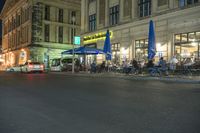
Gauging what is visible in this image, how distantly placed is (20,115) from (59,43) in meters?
54.6

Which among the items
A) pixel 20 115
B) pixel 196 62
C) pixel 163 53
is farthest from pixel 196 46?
pixel 20 115

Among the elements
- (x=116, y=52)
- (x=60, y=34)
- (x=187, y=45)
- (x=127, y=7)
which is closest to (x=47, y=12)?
(x=60, y=34)

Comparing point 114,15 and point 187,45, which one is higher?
point 114,15

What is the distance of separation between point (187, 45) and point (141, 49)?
6298 mm

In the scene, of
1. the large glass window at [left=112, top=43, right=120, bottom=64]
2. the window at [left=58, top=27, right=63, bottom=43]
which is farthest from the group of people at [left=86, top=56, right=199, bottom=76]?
the window at [left=58, top=27, right=63, bottom=43]

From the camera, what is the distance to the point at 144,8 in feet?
103

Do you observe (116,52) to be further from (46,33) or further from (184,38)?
(46,33)

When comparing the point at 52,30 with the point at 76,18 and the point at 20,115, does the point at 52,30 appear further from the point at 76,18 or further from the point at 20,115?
the point at 20,115

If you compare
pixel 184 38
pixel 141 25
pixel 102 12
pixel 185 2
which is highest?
pixel 102 12

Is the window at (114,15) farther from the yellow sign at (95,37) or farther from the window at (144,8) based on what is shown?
the window at (144,8)

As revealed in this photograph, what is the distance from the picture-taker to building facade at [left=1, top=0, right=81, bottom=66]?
188 ft

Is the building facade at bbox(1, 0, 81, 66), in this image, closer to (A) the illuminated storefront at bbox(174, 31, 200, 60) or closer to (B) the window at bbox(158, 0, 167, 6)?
(B) the window at bbox(158, 0, 167, 6)

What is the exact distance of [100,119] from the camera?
6176mm

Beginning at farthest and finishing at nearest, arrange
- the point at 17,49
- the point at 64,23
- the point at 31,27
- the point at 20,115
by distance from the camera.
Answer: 1. the point at 17,49
2. the point at 64,23
3. the point at 31,27
4. the point at 20,115
